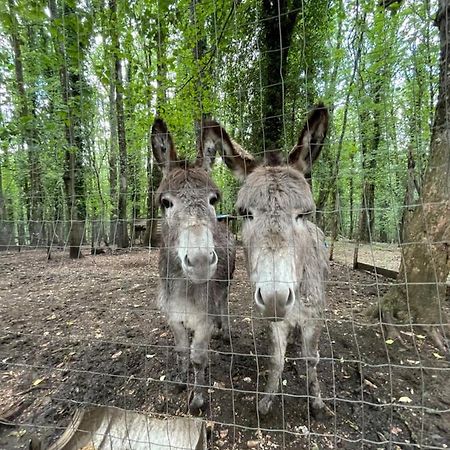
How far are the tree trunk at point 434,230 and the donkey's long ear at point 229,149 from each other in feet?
7.33

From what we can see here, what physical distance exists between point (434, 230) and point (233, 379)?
10.2 feet

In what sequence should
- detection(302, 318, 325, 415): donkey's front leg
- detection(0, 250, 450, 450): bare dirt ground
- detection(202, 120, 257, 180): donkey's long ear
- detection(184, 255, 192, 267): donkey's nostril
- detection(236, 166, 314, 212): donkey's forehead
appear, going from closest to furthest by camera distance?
detection(236, 166, 314, 212): donkey's forehead, detection(184, 255, 192, 267): donkey's nostril, detection(0, 250, 450, 450): bare dirt ground, detection(202, 120, 257, 180): donkey's long ear, detection(302, 318, 325, 415): donkey's front leg

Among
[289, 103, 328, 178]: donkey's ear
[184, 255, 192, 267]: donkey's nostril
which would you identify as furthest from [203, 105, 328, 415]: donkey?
[184, 255, 192, 267]: donkey's nostril

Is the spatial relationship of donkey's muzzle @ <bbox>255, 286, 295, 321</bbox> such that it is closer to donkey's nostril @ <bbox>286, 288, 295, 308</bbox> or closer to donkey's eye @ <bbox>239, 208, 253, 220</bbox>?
donkey's nostril @ <bbox>286, 288, 295, 308</bbox>

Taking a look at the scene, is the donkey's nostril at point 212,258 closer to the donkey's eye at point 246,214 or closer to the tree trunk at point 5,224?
the donkey's eye at point 246,214

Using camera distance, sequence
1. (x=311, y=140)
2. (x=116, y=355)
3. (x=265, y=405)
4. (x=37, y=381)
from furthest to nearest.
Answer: (x=116, y=355)
(x=37, y=381)
(x=265, y=405)
(x=311, y=140)

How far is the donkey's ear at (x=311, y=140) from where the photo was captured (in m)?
2.34

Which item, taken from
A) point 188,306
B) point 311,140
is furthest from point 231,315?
point 311,140

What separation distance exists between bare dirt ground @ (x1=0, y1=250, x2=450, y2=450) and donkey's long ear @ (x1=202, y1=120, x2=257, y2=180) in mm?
1213

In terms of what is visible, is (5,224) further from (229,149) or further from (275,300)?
(275,300)

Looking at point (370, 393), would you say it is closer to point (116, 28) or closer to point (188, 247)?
point (188, 247)

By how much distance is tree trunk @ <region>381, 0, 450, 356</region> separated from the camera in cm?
335

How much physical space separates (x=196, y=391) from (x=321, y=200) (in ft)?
24.4

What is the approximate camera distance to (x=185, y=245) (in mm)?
2348
